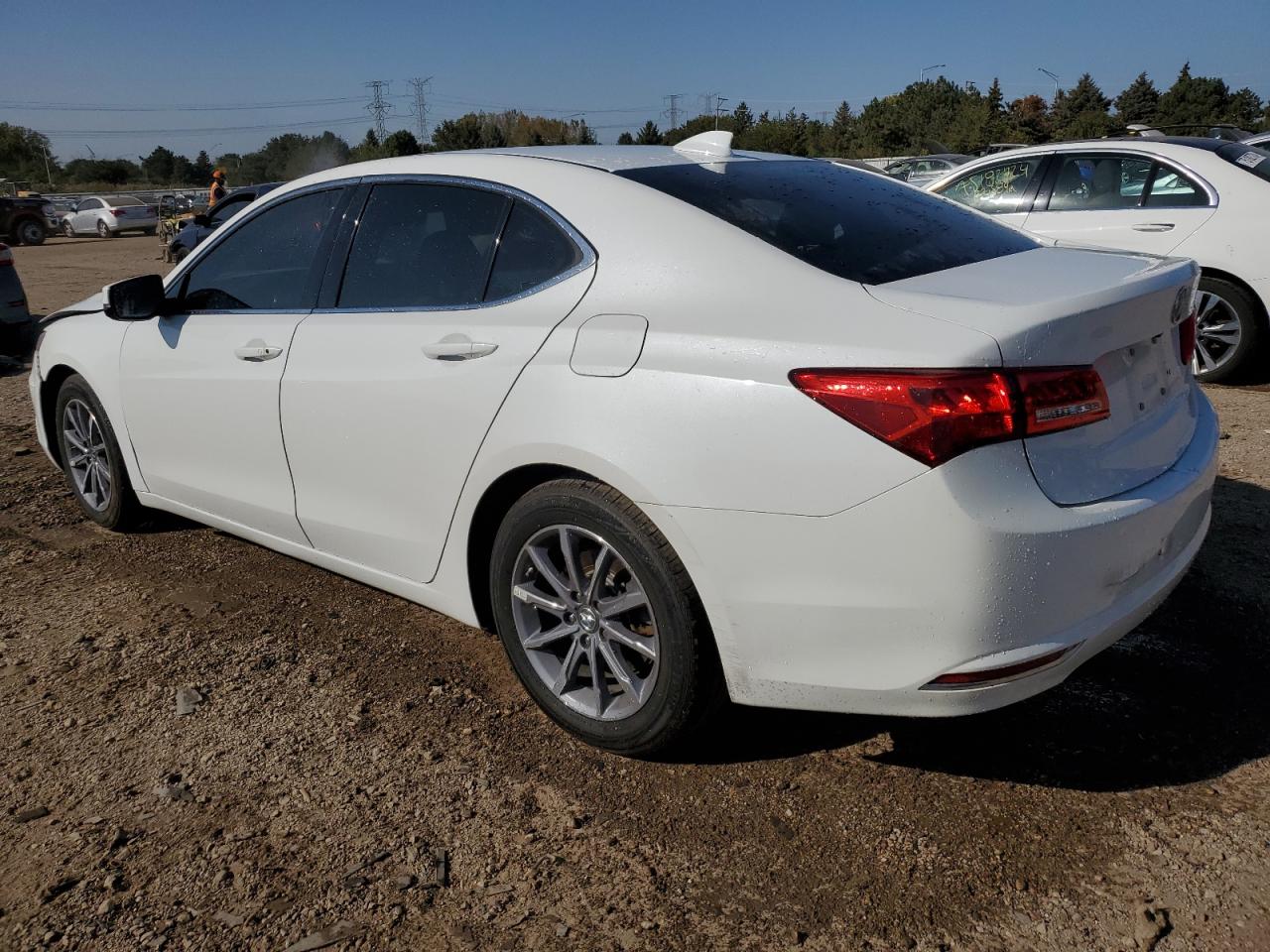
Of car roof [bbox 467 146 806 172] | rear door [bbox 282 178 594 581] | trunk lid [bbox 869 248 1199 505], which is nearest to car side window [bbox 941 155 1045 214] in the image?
car roof [bbox 467 146 806 172]

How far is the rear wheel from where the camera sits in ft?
22.2

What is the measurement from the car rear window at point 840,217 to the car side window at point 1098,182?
467 cm

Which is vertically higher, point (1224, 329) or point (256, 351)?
point (256, 351)

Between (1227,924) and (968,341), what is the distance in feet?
4.44

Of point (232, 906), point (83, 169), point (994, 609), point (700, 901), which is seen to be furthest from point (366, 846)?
point (83, 169)

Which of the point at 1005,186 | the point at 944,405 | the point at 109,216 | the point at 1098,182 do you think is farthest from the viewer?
the point at 109,216

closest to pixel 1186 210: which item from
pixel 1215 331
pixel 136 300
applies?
pixel 1215 331

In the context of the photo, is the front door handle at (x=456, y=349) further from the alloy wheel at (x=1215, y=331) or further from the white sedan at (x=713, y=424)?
the alloy wheel at (x=1215, y=331)

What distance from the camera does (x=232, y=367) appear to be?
12.0ft

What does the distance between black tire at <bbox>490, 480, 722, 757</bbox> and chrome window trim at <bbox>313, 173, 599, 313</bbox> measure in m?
0.57

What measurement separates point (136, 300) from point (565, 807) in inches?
105

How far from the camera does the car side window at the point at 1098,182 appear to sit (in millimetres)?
7273

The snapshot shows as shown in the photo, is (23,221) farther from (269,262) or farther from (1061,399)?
(1061,399)

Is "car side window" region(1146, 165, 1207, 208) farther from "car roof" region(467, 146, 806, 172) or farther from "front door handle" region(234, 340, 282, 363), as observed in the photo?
"front door handle" region(234, 340, 282, 363)
